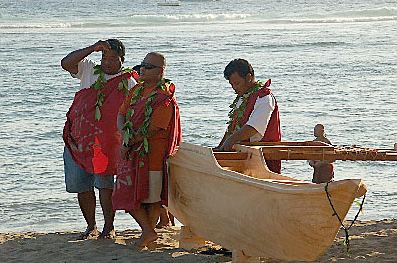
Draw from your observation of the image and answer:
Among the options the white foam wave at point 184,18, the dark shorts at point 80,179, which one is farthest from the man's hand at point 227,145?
the white foam wave at point 184,18

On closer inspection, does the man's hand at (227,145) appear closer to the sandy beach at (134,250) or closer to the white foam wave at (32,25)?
the sandy beach at (134,250)

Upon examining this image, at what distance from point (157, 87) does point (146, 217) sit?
1016 mm

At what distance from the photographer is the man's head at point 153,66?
293 inches

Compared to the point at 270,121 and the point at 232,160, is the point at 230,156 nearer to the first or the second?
the point at 232,160

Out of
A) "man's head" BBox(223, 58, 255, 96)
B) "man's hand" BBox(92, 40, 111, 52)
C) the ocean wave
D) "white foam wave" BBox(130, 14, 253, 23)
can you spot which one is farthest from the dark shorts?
"white foam wave" BBox(130, 14, 253, 23)

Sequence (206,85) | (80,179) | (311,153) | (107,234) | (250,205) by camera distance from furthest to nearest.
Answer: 1. (206,85)
2. (107,234)
3. (80,179)
4. (311,153)
5. (250,205)

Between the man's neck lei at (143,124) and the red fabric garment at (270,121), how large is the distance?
652mm

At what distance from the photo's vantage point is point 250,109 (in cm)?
747

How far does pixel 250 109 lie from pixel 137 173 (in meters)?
0.99

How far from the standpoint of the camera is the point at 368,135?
14.1m

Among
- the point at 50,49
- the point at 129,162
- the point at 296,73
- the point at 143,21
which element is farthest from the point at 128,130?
the point at 143,21

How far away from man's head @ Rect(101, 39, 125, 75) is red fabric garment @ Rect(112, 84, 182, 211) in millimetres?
553

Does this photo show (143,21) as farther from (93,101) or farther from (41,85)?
(93,101)

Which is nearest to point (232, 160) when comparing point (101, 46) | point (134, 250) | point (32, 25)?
point (134, 250)
